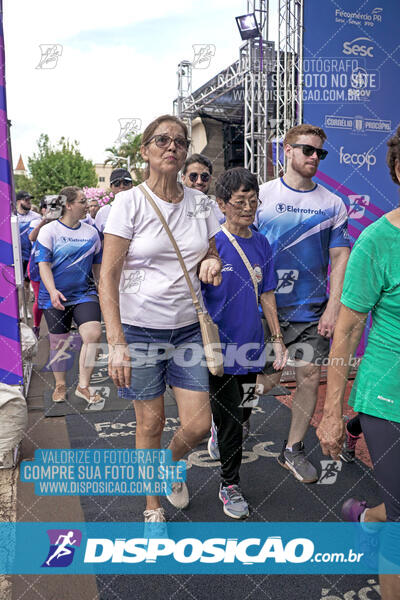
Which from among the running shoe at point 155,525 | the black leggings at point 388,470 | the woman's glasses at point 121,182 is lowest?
the running shoe at point 155,525

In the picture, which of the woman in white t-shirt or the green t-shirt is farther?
the woman in white t-shirt

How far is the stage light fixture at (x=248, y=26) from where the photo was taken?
980 cm

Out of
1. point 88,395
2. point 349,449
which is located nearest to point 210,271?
point 349,449

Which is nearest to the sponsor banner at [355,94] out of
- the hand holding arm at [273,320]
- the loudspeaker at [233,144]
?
the hand holding arm at [273,320]

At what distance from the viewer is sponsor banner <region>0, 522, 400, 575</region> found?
252cm

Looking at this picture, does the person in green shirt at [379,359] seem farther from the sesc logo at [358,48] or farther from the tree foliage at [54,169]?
the tree foliage at [54,169]

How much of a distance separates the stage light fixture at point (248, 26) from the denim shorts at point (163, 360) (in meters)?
8.66

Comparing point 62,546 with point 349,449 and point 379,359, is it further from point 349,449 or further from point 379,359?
point 349,449

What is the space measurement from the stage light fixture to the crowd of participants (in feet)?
21.8

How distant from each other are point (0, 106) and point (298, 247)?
6.58ft

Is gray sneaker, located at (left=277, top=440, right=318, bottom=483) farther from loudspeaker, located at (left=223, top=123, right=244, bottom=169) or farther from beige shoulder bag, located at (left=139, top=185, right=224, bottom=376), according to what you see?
loudspeaker, located at (left=223, top=123, right=244, bottom=169)

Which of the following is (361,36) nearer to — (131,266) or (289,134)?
(289,134)

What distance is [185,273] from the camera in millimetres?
2588

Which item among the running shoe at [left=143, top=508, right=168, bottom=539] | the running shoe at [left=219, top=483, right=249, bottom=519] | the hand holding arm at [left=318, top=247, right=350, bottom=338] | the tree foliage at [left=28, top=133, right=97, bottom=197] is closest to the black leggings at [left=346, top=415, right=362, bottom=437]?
the hand holding arm at [left=318, top=247, right=350, bottom=338]
